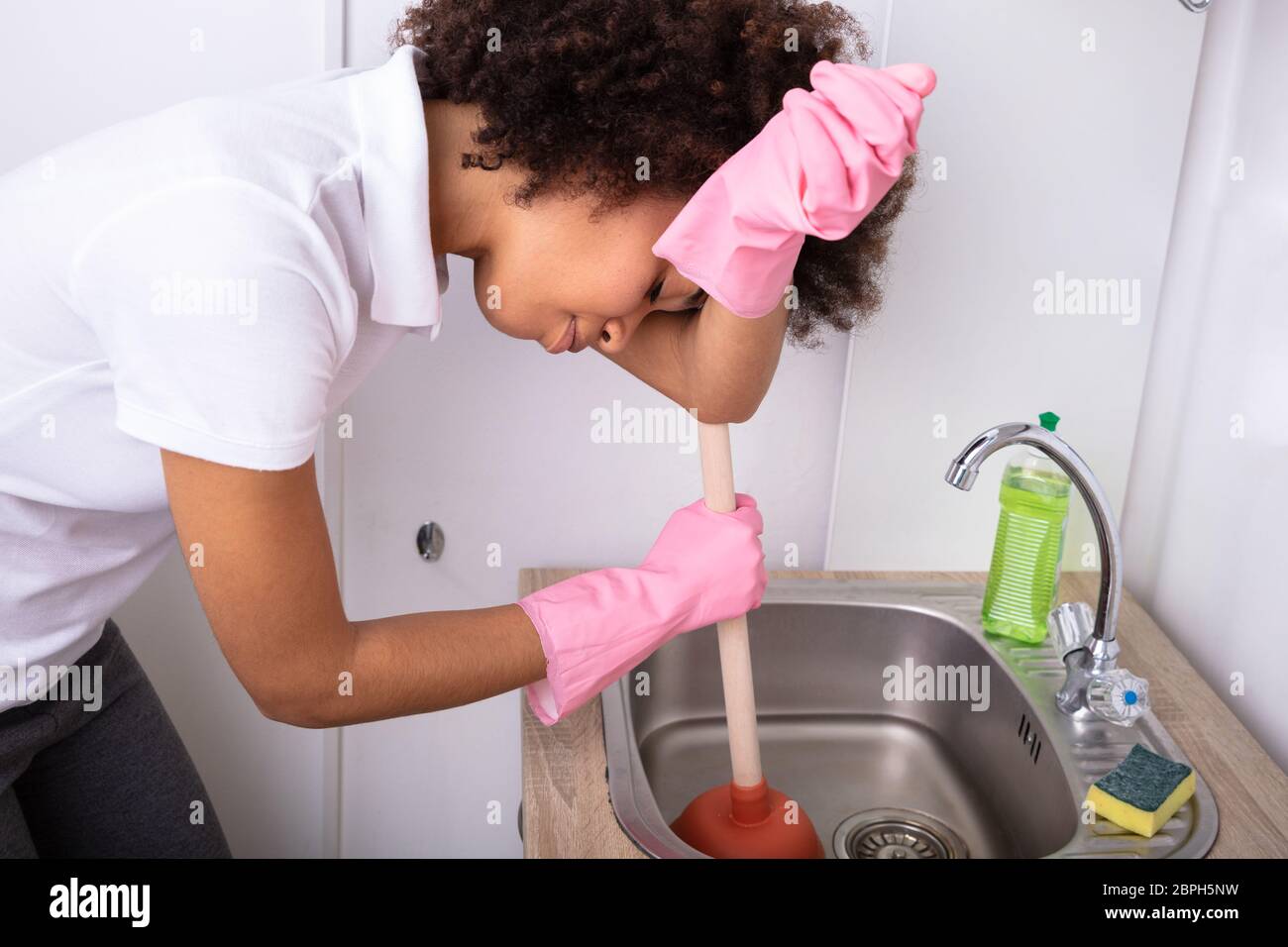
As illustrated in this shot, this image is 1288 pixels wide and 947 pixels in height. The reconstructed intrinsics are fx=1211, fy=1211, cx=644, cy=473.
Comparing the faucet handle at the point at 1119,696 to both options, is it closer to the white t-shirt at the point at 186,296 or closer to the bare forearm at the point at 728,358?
the bare forearm at the point at 728,358

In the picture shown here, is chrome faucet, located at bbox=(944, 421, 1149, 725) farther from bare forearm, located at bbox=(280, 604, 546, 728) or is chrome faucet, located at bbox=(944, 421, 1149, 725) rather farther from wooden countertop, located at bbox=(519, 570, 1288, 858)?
bare forearm, located at bbox=(280, 604, 546, 728)

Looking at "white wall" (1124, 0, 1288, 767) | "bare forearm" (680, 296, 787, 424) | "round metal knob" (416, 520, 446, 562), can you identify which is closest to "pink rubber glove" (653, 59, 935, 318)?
"bare forearm" (680, 296, 787, 424)

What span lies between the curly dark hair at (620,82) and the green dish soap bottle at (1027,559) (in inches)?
21.6

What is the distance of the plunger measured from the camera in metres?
1.07

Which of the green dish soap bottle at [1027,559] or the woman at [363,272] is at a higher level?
the woman at [363,272]

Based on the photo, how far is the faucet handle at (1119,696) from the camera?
1.09 m

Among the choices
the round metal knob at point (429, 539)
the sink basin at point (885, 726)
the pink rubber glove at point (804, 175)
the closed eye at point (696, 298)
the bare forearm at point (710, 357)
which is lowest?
the sink basin at point (885, 726)

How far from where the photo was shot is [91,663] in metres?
1.14

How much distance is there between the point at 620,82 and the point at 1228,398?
0.74m

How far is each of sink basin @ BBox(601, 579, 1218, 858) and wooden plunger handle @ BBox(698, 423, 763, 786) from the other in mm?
91

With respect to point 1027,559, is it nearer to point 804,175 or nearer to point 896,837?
point 896,837

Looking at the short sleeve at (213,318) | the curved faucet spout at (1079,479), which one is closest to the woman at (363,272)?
the short sleeve at (213,318)

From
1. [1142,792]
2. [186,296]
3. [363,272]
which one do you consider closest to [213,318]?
[186,296]

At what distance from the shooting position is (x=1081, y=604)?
3.83 feet
